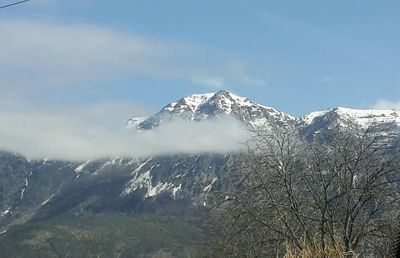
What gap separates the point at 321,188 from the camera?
22.0 meters

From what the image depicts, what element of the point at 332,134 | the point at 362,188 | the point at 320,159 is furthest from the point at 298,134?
→ the point at 362,188

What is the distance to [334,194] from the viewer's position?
22.1 m

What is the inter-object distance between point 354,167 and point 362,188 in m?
1.02

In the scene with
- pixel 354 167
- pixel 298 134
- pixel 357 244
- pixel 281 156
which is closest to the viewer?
pixel 357 244

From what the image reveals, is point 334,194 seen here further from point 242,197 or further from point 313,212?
point 242,197

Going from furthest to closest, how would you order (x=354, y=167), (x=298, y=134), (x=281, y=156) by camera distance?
(x=298, y=134) < (x=281, y=156) < (x=354, y=167)

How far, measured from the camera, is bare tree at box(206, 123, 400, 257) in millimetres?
20562

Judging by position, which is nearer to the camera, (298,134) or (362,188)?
(362,188)

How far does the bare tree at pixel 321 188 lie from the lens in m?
20.6

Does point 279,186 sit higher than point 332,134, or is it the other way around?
point 332,134

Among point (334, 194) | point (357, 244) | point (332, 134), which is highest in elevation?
point (332, 134)

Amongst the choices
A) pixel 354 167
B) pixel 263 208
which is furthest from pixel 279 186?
pixel 354 167

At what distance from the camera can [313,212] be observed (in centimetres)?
2309

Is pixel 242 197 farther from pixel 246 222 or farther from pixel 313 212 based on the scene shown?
pixel 313 212
